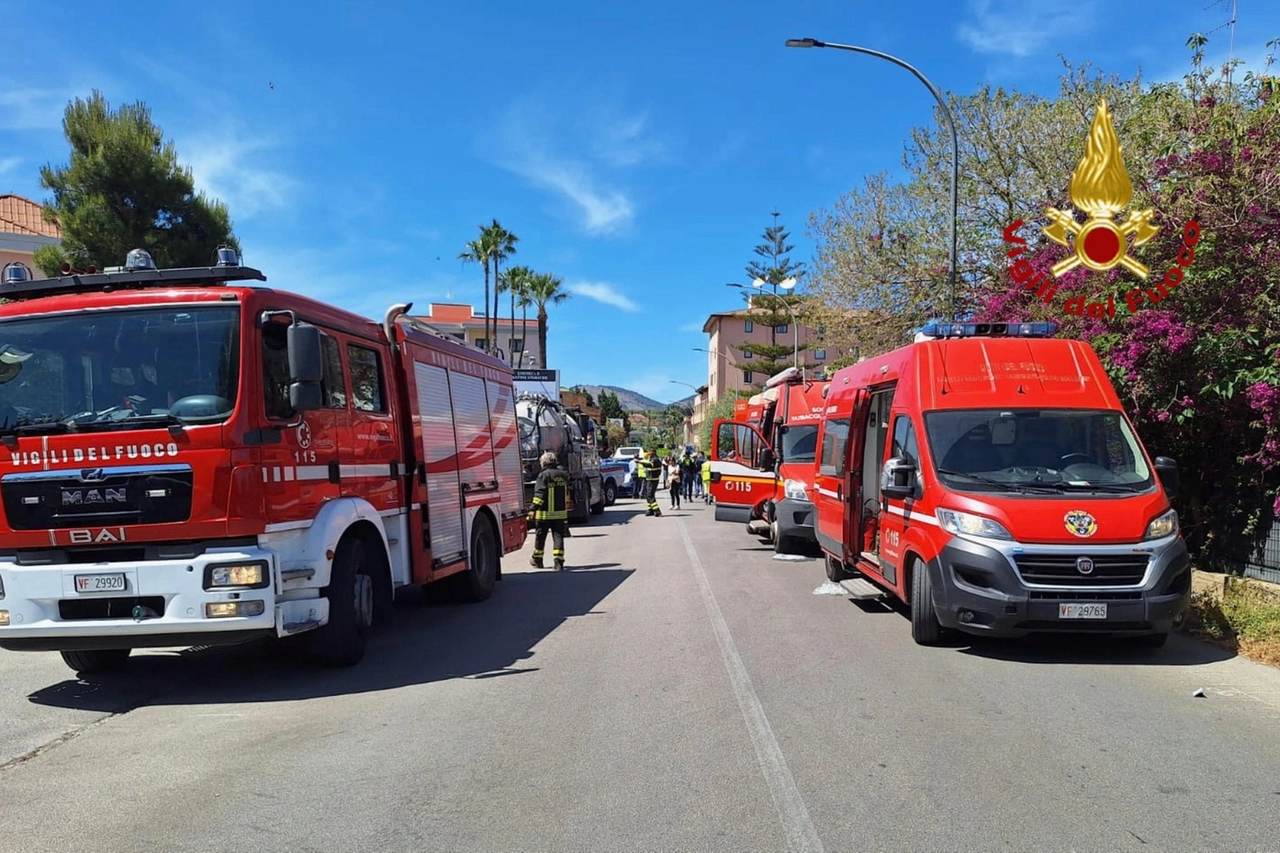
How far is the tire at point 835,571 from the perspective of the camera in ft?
37.6

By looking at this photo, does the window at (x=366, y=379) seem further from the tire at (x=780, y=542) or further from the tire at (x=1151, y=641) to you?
the tire at (x=780, y=542)

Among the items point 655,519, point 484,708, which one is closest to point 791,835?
point 484,708

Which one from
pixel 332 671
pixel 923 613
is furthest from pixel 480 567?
pixel 923 613

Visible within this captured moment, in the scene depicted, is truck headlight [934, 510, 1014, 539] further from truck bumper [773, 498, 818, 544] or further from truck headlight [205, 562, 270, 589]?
truck bumper [773, 498, 818, 544]

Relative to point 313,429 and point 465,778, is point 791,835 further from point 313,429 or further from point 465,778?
point 313,429

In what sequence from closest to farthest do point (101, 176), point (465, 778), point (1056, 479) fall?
point (465, 778)
point (1056, 479)
point (101, 176)

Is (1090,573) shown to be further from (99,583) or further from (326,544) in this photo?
(99,583)

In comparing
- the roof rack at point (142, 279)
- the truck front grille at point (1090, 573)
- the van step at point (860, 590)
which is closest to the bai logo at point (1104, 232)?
the van step at point (860, 590)

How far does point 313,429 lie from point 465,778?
131 inches

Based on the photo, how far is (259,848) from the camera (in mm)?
3984

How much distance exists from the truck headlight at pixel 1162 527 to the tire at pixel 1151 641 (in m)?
0.98

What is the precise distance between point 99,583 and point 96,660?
60.0 inches

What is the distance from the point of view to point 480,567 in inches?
428

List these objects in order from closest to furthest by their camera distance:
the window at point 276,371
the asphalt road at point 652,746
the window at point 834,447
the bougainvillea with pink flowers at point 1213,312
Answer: the asphalt road at point 652,746 < the window at point 276,371 < the bougainvillea with pink flowers at point 1213,312 < the window at point 834,447
